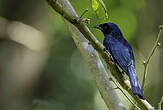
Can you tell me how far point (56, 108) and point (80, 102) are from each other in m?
1.19

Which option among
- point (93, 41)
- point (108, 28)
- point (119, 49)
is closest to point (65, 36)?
point (108, 28)

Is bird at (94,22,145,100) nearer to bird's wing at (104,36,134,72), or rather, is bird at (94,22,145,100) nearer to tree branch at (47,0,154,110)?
bird's wing at (104,36,134,72)

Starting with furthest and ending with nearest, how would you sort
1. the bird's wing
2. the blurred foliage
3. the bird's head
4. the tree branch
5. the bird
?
the blurred foliage < the bird's head < the bird's wing < the bird < the tree branch

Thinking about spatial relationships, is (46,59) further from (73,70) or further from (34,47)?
(73,70)

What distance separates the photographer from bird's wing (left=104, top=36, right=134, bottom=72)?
4.46 m

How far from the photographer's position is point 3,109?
18.5 ft

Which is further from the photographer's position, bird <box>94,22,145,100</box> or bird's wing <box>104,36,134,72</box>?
bird's wing <box>104,36,134,72</box>

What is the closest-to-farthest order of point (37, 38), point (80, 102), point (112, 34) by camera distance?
1. point (112, 34)
2. point (37, 38)
3. point (80, 102)

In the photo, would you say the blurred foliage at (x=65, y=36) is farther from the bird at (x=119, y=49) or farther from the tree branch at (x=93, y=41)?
the tree branch at (x=93, y=41)

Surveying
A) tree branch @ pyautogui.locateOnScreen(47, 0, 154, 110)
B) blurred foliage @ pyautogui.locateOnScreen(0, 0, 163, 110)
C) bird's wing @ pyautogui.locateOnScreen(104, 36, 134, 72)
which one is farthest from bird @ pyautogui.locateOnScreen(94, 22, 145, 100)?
tree branch @ pyautogui.locateOnScreen(47, 0, 154, 110)

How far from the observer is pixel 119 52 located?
188 inches

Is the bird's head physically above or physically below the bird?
above

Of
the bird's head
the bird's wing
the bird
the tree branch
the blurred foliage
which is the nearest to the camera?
the tree branch

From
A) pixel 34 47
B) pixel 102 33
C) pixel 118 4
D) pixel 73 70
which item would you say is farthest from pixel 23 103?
pixel 73 70
